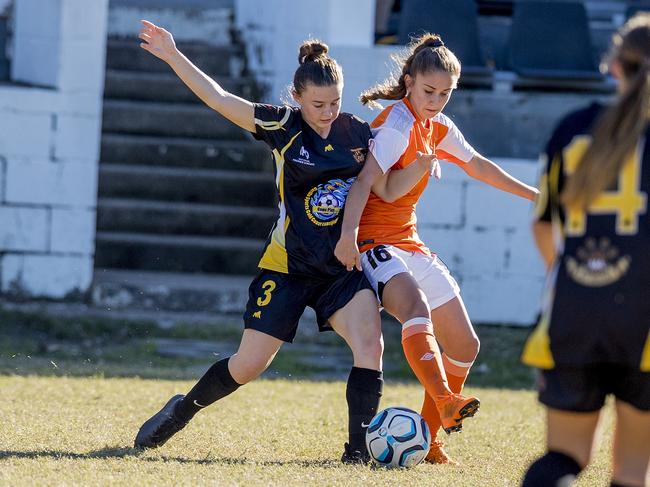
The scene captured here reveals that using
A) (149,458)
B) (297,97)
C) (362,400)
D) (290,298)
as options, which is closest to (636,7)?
(297,97)

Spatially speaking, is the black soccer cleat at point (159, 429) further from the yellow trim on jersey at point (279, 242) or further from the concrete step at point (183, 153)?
the concrete step at point (183, 153)

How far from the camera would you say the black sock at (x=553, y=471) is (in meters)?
3.03

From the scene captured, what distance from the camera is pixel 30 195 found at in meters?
8.61

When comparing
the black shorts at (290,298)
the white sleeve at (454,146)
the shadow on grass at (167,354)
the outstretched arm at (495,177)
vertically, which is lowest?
the shadow on grass at (167,354)

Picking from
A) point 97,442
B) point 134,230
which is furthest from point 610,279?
point 134,230

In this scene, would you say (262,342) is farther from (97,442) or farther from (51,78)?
(51,78)

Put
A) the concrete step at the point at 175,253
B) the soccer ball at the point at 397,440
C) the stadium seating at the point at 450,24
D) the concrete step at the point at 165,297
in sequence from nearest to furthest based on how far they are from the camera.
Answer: the soccer ball at the point at 397,440 < the concrete step at the point at 165,297 < the concrete step at the point at 175,253 < the stadium seating at the point at 450,24

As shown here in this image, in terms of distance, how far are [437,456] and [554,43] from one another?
6.17 m

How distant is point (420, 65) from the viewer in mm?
4922

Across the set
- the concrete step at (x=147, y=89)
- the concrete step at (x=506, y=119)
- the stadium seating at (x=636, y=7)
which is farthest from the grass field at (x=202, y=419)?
the stadium seating at (x=636, y=7)

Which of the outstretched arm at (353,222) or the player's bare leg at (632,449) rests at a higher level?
the outstretched arm at (353,222)

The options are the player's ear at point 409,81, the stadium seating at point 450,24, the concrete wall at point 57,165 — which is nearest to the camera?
the player's ear at point 409,81

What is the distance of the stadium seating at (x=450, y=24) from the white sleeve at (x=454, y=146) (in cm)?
467

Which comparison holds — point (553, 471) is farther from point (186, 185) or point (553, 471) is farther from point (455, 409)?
point (186, 185)
